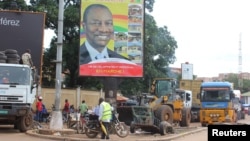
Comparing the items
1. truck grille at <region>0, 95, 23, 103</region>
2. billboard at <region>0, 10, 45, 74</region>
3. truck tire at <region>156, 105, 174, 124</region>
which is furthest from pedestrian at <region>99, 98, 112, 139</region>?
billboard at <region>0, 10, 45, 74</region>

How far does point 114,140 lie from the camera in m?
14.5

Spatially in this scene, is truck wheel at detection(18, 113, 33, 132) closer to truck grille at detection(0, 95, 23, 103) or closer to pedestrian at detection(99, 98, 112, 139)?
truck grille at detection(0, 95, 23, 103)

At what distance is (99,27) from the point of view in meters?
21.9

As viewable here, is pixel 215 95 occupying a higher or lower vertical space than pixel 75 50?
lower

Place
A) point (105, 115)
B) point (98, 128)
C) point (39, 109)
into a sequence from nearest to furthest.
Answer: point (105, 115) < point (98, 128) < point (39, 109)

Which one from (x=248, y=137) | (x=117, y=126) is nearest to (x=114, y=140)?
(x=117, y=126)

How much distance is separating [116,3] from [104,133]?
31.3 feet

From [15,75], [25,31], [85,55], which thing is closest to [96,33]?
[85,55]

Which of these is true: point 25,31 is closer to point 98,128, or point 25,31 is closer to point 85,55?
point 85,55

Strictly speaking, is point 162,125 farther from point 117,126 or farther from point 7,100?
point 7,100

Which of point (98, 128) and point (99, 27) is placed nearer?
point (98, 128)

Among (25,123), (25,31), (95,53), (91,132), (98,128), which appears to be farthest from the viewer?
(95,53)

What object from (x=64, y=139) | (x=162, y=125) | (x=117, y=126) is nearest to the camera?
(x=64, y=139)

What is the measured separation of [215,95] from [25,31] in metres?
13.1
